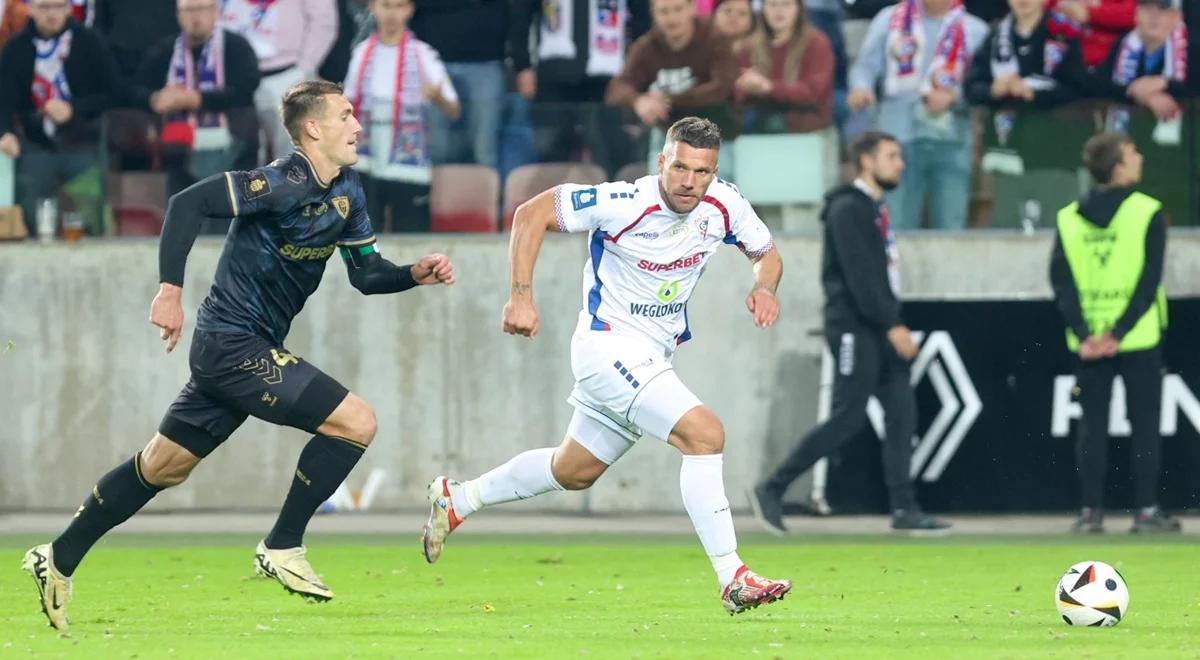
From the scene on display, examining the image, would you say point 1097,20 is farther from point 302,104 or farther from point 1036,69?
point 302,104

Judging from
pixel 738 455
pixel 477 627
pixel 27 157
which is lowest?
pixel 738 455

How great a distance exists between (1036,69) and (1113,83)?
503 mm

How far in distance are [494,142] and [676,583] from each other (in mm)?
4803

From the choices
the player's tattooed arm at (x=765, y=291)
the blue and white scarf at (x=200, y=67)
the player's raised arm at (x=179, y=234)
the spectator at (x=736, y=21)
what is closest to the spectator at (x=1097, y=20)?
the spectator at (x=736, y=21)

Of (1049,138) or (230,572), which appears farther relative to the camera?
(1049,138)

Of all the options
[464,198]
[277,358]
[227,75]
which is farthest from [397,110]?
[277,358]

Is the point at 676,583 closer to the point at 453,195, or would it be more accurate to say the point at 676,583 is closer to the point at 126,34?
the point at 453,195

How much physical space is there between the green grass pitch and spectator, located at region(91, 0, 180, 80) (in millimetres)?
3640

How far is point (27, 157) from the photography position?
1461 cm

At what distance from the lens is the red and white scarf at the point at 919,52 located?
556 inches

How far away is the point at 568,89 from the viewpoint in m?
14.7

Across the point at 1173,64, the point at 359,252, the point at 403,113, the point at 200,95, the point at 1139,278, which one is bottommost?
the point at 1139,278

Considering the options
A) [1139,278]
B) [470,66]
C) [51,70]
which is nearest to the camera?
[1139,278]

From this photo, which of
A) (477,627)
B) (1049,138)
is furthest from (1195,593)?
(1049,138)
